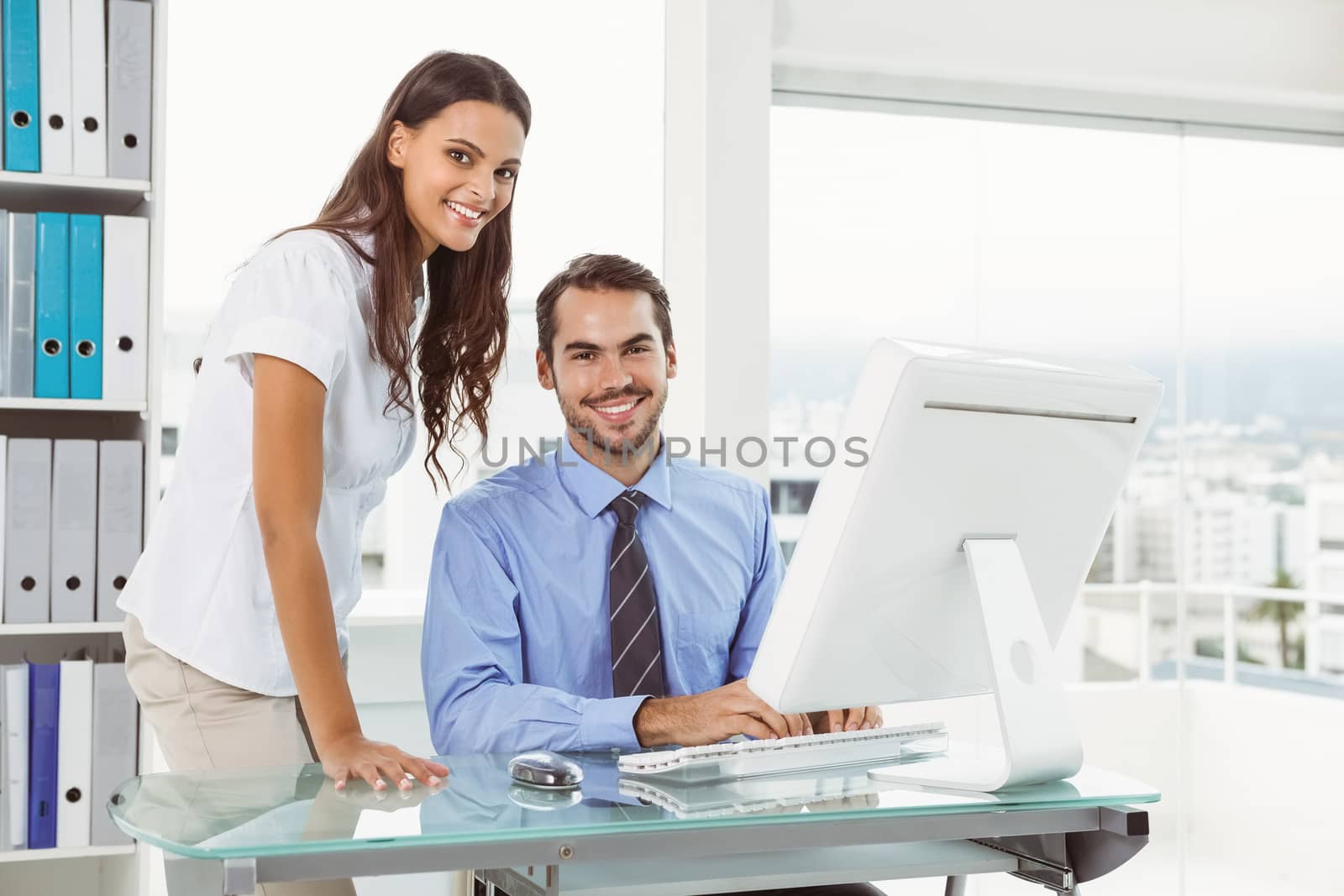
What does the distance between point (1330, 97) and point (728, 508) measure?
7.69ft

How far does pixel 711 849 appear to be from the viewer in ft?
3.21

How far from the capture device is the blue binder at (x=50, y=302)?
6.90 feet

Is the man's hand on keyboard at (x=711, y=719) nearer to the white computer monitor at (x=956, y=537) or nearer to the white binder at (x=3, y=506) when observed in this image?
the white computer monitor at (x=956, y=537)

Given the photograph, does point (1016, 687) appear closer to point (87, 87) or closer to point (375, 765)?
point (375, 765)

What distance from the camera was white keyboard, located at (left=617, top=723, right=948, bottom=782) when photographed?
1.13 m

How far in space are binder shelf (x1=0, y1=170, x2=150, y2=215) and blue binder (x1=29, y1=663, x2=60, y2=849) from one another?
2.83 ft

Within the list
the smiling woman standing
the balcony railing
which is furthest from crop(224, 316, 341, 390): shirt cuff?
the balcony railing

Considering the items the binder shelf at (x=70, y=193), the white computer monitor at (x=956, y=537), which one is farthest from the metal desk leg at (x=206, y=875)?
the binder shelf at (x=70, y=193)

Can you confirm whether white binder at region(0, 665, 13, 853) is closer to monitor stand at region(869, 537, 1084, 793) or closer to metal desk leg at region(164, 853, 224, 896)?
metal desk leg at region(164, 853, 224, 896)

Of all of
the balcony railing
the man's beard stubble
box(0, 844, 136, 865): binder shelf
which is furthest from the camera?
the balcony railing

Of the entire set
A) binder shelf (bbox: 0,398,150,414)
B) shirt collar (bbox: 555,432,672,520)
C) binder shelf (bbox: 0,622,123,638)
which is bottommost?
binder shelf (bbox: 0,622,123,638)

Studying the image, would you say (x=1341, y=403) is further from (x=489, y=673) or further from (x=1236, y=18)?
(x=489, y=673)

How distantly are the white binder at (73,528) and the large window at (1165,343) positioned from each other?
1577 mm

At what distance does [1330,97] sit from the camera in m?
3.17
